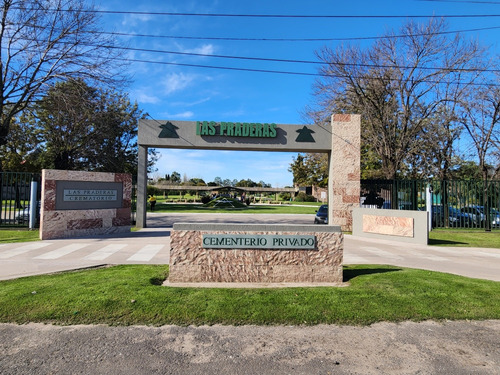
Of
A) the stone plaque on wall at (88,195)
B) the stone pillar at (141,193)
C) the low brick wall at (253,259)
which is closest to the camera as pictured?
the low brick wall at (253,259)

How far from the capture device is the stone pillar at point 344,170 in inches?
649

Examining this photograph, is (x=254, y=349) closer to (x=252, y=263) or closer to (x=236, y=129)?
(x=252, y=263)

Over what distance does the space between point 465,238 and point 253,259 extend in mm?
13515

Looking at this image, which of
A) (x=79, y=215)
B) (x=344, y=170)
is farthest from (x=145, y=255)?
(x=344, y=170)

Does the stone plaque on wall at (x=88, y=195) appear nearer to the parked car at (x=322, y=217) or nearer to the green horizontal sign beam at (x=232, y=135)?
the green horizontal sign beam at (x=232, y=135)

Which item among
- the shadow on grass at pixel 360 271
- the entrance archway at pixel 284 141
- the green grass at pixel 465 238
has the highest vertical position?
the entrance archway at pixel 284 141

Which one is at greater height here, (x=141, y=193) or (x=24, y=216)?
(x=141, y=193)

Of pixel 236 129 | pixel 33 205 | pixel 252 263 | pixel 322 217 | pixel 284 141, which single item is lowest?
pixel 252 263

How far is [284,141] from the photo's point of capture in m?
16.9

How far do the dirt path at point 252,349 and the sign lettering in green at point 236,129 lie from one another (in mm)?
13364

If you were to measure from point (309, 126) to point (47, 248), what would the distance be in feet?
44.3

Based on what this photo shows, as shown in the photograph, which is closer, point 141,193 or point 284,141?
point 141,193

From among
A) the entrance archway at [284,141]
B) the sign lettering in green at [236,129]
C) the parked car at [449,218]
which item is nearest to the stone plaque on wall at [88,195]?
the entrance archway at [284,141]

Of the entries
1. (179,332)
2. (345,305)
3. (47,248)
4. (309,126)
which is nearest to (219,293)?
(179,332)
